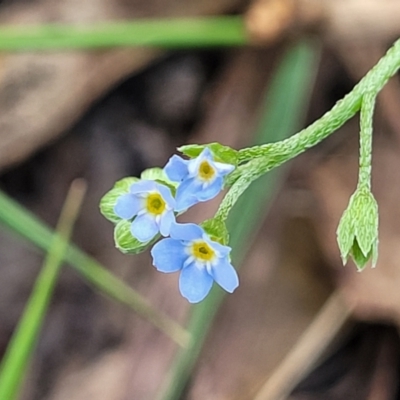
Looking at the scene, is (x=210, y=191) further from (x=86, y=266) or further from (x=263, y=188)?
(x=263, y=188)

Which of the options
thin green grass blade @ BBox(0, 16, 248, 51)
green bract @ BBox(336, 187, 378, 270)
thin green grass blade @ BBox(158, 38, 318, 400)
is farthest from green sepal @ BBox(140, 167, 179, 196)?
thin green grass blade @ BBox(0, 16, 248, 51)

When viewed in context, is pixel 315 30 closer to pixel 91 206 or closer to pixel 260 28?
pixel 260 28

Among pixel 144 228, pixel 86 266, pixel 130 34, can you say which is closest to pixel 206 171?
pixel 144 228

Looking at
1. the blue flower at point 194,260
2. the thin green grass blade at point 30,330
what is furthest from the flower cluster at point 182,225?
the thin green grass blade at point 30,330

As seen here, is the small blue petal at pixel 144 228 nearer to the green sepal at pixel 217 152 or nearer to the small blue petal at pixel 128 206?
the small blue petal at pixel 128 206

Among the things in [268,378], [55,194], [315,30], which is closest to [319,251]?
[268,378]

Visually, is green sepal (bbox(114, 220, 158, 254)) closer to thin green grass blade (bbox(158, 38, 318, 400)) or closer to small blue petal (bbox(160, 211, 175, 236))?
small blue petal (bbox(160, 211, 175, 236))
